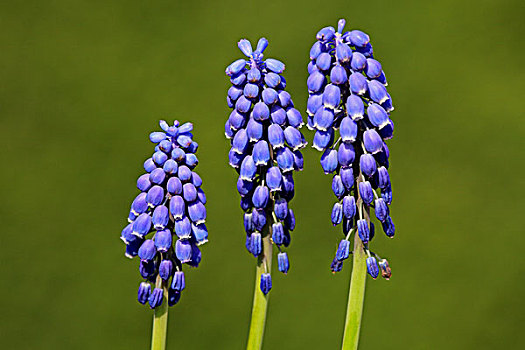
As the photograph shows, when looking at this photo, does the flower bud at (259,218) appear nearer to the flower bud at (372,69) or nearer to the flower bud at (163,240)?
the flower bud at (163,240)

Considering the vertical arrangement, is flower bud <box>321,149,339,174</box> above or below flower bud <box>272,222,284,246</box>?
above

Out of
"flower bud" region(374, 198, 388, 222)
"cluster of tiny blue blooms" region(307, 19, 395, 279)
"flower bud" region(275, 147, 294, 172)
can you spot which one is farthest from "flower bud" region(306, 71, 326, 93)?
"flower bud" region(374, 198, 388, 222)

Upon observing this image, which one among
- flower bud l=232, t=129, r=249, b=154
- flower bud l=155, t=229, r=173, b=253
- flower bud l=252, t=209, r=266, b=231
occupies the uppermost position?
flower bud l=232, t=129, r=249, b=154

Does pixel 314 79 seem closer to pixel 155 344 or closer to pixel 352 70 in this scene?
pixel 352 70

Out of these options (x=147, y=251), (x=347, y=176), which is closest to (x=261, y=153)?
(x=347, y=176)

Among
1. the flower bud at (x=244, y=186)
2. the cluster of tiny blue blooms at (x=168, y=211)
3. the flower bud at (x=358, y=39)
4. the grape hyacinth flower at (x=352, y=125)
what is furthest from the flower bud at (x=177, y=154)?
the flower bud at (x=358, y=39)

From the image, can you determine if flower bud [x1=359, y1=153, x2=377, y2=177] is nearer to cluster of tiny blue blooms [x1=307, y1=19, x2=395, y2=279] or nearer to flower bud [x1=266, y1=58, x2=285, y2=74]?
cluster of tiny blue blooms [x1=307, y1=19, x2=395, y2=279]

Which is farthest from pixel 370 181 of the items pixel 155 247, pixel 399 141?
pixel 399 141
